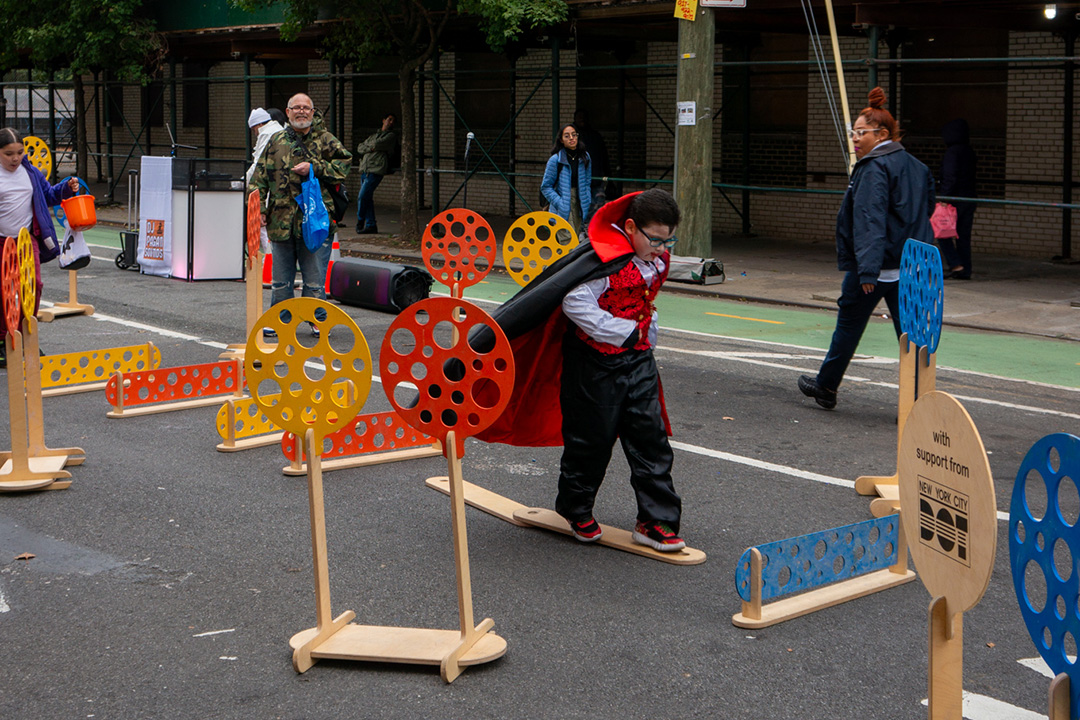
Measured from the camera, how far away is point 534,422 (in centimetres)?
576

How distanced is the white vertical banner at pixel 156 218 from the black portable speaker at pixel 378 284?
3632 millimetres

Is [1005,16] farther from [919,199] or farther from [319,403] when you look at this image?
[319,403]

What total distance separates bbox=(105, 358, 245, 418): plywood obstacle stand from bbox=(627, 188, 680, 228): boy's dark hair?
4.09 meters

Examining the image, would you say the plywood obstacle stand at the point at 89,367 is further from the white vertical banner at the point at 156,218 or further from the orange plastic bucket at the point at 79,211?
the white vertical banner at the point at 156,218

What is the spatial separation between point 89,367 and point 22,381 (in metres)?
2.95

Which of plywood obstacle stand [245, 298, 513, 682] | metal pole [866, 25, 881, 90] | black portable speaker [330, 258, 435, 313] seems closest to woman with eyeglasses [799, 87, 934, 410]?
plywood obstacle stand [245, 298, 513, 682]

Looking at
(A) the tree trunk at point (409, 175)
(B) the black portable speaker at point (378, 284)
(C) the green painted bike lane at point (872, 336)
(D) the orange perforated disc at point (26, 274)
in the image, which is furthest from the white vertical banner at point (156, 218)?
(D) the orange perforated disc at point (26, 274)

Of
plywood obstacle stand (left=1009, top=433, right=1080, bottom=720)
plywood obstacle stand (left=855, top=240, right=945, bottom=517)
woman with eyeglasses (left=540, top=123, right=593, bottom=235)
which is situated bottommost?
plywood obstacle stand (left=1009, top=433, right=1080, bottom=720)

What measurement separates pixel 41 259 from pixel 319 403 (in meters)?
6.17

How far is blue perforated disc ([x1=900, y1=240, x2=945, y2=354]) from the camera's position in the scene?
489 cm

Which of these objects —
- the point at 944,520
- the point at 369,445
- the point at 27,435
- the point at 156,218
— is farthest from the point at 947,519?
the point at 156,218

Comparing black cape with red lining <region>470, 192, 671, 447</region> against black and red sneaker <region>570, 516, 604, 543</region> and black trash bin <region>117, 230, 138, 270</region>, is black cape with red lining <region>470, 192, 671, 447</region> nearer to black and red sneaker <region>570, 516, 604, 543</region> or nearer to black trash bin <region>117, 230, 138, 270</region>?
black and red sneaker <region>570, 516, 604, 543</region>

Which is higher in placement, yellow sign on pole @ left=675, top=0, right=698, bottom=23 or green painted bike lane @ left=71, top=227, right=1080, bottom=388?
yellow sign on pole @ left=675, top=0, right=698, bottom=23

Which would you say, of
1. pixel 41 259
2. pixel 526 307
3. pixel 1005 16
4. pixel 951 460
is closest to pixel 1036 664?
pixel 951 460
